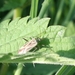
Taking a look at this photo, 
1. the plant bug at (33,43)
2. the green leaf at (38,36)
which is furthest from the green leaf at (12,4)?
the plant bug at (33,43)

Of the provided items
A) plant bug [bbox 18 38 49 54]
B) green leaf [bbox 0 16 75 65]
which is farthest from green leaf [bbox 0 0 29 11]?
plant bug [bbox 18 38 49 54]

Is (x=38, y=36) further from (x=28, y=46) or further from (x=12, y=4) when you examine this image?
(x=12, y=4)

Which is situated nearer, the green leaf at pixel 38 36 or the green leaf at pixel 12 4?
the green leaf at pixel 38 36

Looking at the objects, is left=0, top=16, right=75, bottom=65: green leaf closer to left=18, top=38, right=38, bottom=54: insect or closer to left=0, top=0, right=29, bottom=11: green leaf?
left=18, top=38, right=38, bottom=54: insect

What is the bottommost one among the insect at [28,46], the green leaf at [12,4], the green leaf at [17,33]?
the insect at [28,46]

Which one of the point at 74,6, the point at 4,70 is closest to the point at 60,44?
the point at 4,70

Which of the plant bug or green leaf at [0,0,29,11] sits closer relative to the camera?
the plant bug

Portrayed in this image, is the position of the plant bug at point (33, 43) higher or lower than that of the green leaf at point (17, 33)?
lower

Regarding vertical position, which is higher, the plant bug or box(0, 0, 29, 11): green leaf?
box(0, 0, 29, 11): green leaf

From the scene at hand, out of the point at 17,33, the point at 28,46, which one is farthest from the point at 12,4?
the point at 28,46

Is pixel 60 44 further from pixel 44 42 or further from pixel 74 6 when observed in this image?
pixel 74 6

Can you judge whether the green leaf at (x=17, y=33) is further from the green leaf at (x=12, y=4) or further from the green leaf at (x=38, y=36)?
the green leaf at (x=12, y=4)
